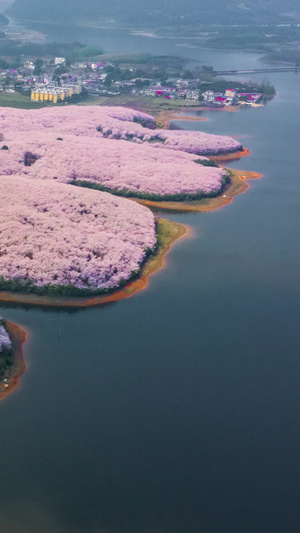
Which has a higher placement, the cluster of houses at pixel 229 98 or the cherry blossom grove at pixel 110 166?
the cluster of houses at pixel 229 98

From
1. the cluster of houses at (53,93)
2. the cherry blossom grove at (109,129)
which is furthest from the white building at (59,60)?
the cherry blossom grove at (109,129)

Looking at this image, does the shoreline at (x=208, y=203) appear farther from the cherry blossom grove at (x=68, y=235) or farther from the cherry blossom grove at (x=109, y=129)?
the cherry blossom grove at (x=109, y=129)

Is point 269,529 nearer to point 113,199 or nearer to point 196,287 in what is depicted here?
point 196,287

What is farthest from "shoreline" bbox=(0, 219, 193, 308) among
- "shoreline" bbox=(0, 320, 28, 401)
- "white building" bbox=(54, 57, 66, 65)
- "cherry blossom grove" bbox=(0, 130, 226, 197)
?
"white building" bbox=(54, 57, 66, 65)

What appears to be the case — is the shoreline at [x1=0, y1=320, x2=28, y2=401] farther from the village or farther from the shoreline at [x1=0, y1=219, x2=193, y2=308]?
the village

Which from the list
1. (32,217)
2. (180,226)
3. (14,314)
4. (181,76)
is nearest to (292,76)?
(181,76)
